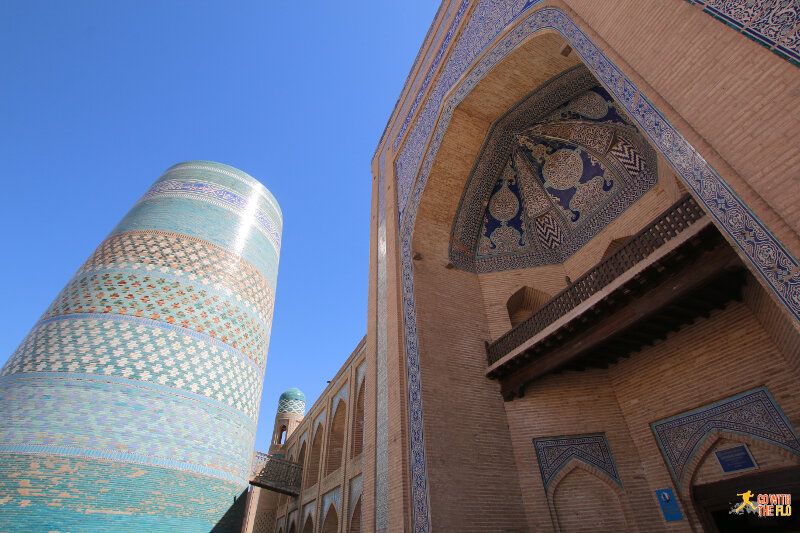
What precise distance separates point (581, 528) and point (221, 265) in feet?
25.0

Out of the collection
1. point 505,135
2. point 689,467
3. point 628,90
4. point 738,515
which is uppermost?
point 505,135

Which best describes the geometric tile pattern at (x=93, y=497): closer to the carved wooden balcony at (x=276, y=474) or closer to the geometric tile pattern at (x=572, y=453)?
the carved wooden balcony at (x=276, y=474)

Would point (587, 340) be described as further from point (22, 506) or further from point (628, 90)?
point (22, 506)

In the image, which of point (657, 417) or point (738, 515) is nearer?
point (738, 515)

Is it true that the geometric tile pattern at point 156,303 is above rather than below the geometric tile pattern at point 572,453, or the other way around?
above

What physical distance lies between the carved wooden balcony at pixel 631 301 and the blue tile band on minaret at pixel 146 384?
5.18 m

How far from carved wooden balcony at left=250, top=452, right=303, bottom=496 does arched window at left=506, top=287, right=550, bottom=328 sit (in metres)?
6.44

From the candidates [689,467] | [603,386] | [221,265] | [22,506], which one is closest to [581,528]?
[689,467]

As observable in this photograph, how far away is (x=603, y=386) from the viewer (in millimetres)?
4602

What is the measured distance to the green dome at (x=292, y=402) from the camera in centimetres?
1820

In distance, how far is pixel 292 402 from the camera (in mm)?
18391

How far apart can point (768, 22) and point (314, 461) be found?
9871mm

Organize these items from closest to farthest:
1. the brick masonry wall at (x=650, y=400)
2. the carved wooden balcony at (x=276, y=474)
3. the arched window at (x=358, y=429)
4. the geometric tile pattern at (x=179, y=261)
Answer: the brick masonry wall at (x=650, y=400), the arched window at (x=358, y=429), the geometric tile pattern at (x=179, y=261), the carved wooden balcony at (x=276, y=474)

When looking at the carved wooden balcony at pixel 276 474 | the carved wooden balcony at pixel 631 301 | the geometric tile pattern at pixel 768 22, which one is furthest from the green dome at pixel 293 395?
the geometric tile pattern at pixel 768 22
